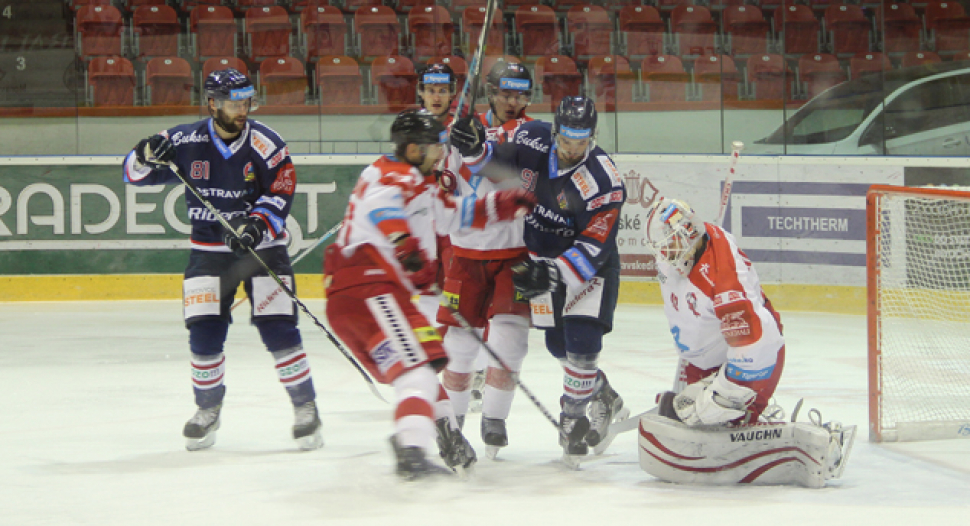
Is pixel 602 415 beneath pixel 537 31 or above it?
beneath

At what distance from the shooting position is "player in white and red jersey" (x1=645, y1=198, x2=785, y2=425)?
2869mm

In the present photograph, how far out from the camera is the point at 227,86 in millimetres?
3705

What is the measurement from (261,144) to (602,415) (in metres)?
1.55

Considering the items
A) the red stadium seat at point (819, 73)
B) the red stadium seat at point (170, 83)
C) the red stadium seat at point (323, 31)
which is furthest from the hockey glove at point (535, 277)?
the red stadium seat at point (170, 83)

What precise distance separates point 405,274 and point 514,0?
5.84 m

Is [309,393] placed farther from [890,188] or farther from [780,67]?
[780,67]

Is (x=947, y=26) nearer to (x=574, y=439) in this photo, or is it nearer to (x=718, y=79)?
(x=718, y=79)

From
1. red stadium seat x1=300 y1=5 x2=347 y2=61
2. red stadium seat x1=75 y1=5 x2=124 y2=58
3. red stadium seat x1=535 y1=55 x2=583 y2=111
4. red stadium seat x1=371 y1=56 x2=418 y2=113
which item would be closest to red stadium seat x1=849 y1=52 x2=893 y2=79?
red stadium seat x1=535 y1=55 x2=583 y2=111

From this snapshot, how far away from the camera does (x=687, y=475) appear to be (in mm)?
3074

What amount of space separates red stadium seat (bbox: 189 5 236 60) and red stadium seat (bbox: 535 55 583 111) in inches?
96.4

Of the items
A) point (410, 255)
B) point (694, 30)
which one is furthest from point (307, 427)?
point (694, 30)

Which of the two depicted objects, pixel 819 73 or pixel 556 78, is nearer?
pixel 819 73

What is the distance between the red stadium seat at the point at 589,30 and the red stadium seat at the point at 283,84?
208cm

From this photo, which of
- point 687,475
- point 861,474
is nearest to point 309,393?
point 687,475
